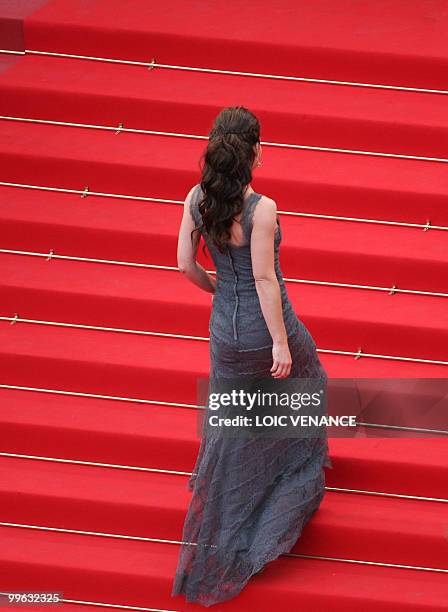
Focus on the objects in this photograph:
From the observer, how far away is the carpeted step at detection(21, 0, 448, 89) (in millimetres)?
5836

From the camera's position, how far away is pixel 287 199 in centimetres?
546

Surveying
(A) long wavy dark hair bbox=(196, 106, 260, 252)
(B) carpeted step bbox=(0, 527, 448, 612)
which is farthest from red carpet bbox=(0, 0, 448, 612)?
(A) long wavy dark hair bbox=(196, 106, 260, 252)

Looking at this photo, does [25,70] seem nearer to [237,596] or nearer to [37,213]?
[37,213]

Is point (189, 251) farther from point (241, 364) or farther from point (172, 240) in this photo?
point (172, 240)

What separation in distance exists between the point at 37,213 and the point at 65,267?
30cm

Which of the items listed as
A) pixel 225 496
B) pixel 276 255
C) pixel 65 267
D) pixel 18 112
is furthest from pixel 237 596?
pixel 18 112

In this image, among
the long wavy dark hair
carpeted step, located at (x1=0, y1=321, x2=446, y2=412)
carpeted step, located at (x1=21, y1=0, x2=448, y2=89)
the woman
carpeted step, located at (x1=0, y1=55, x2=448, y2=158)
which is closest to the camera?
the long wavy dark hair

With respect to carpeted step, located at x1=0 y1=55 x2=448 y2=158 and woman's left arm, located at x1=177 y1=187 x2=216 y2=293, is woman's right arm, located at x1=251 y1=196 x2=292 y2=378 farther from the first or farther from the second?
carpeted step, located at x1=0 y1=55 x2=448 y2=158

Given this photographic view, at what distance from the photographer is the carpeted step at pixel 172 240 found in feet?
17.0

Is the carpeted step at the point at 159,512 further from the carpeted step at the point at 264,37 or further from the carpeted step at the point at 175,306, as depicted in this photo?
the carpeted step at the point at 264,37

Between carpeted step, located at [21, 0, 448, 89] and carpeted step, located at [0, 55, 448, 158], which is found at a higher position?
carpeted step, located at [21, 0, 448, 89]

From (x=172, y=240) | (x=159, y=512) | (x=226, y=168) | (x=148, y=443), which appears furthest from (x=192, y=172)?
(x=226, y=168)

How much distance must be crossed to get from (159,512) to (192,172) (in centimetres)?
171

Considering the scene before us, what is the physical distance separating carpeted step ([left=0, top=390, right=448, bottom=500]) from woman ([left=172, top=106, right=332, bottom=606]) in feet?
0.67
